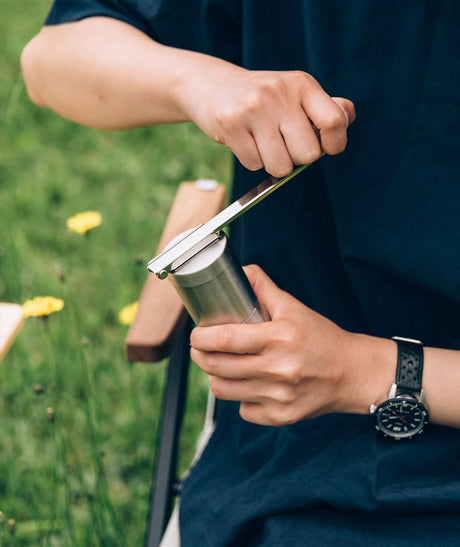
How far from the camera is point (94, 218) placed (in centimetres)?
140

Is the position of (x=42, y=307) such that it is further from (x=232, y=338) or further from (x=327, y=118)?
(x=327, y=118)

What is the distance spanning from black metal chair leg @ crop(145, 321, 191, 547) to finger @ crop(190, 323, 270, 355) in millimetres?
453

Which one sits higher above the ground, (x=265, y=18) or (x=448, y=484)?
(x=265, y=18)

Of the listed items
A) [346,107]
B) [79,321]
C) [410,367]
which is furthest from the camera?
[79,321]

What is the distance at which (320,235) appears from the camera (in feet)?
3.32

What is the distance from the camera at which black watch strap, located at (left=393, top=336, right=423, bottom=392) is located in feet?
2.83

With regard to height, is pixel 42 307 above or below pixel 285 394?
below

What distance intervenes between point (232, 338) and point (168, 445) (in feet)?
1.68

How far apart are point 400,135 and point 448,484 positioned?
45 cm

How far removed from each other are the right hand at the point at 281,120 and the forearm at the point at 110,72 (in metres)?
0.11

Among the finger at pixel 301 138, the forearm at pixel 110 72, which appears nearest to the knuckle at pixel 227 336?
the finger at pixel 301 138

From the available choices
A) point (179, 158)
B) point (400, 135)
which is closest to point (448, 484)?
point (400, 135)

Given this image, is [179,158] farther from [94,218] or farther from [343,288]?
[343,288]

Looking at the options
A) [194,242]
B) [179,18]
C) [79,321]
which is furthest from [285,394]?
[79,321]
